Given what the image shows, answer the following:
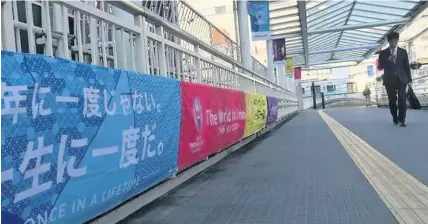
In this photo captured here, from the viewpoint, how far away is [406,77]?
980 cm

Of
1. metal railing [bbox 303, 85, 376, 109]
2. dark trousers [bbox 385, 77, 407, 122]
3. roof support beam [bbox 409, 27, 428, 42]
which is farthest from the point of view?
metal railing [bbox 303, 85, 376, 109]

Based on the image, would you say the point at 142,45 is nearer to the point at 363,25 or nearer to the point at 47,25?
the point at 47,25

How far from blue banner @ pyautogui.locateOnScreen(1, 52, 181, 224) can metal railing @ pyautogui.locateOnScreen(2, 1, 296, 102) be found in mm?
339

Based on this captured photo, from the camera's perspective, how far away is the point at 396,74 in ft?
32.2

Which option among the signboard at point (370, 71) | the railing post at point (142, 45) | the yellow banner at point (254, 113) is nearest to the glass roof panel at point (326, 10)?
the yellow banner at point (254, 113)

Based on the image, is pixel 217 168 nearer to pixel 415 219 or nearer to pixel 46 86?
pixel 415 219

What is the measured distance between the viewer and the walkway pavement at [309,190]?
3.44 m

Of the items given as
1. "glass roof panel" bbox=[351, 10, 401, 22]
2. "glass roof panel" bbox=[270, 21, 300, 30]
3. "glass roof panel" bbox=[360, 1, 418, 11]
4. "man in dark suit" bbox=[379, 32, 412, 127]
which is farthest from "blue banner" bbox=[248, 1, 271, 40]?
"glass roof panel" bbox=[351, 10, 401, 22]

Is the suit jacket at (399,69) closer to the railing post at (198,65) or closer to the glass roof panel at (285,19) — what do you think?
the railing post at (198,65)

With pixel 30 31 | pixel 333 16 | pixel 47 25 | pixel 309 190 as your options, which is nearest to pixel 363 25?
pixel 333 16

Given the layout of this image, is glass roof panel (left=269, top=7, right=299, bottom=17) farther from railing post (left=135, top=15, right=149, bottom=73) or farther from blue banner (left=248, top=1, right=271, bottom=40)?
railing post (left=135, top=15, right=149, bottom=73)

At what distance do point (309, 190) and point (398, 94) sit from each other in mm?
6443

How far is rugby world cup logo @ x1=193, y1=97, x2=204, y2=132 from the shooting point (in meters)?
5.33

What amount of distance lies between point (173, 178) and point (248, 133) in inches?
169
